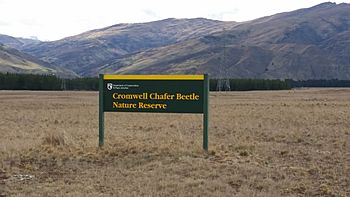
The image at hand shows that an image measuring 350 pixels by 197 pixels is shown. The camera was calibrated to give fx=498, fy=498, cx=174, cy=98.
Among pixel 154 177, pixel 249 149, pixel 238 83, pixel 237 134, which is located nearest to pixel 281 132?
pixel 237 134

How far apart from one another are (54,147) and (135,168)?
4.08 metres

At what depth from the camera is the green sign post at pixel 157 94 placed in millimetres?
14711

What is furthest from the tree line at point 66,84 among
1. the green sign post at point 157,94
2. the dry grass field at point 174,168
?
the dry grass field at point 174,168

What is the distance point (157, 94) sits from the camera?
15133mm

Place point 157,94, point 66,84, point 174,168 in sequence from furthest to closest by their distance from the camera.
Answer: point 66,84 → point 157,94 → point 174,168

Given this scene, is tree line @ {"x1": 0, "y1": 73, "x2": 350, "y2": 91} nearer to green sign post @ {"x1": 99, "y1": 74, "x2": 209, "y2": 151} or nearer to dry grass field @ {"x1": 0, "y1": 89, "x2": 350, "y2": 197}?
green sign post @ {"x1": 99, "y1": 74, "x2": 209, "y2": 151}

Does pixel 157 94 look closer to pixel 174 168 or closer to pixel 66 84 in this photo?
pixel 174 168

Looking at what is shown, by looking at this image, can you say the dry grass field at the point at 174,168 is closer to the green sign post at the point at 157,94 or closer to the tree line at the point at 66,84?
the green sign post at the point at 157,94

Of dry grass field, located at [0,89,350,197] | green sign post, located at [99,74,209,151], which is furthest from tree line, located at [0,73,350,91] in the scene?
dry grass field, located at [0,89,350,197]

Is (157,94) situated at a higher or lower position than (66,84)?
higher

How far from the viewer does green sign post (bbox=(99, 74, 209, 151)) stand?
48.3 ft

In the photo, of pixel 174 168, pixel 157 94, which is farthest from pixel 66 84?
pixel 174 168

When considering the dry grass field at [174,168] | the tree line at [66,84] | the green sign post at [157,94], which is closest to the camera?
the dry grass field at [174,168]

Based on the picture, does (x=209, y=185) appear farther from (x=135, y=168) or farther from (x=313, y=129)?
(x=313, y=129)
